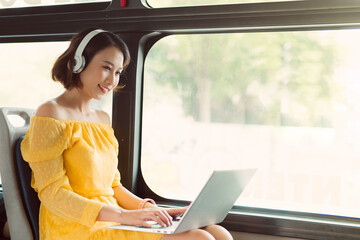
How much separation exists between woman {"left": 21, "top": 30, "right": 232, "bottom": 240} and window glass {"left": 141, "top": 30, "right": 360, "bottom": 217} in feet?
1.34

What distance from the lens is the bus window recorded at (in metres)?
2.65

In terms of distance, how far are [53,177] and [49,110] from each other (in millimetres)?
263

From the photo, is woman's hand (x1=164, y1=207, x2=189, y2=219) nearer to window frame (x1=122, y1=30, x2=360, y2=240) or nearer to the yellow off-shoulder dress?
the yellow off-shoulder dress

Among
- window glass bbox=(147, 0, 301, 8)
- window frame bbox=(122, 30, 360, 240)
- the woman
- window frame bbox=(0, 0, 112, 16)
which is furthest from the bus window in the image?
window frame bbox=(122, 30, 360, 240)

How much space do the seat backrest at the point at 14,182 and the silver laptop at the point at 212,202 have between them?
44 cm

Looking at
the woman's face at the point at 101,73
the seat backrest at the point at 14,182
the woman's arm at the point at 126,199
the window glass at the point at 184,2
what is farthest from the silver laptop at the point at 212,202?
the window glass at the point at 184,2

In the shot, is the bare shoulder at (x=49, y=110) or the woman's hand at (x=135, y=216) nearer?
the woman's hand at (x=135, y=216)

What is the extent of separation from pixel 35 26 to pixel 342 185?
1832 millimetres

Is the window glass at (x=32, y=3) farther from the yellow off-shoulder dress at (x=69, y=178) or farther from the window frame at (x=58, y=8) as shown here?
the yellow off-shoulder dress at (x=69, y=178)

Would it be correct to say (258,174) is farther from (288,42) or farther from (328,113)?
(288,42)

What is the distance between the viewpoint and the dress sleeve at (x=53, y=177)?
1644 millimetres

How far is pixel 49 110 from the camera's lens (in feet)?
5.67

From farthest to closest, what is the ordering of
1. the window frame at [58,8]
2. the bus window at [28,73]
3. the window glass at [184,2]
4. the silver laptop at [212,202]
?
the bus window at [28,73] < the window frame at [58,8] < the window glass at [184,2] < the silver laptop at [212,202]

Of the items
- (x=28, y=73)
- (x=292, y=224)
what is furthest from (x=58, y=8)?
(x=292, y=224)
